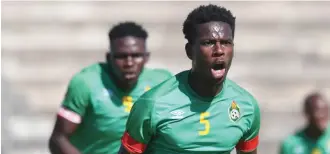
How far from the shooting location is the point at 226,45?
15.1 feet

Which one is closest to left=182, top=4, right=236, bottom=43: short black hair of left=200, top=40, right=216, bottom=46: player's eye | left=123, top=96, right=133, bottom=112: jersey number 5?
left=200, top=40, right=216, bottom=46: player's eye

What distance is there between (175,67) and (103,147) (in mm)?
4087

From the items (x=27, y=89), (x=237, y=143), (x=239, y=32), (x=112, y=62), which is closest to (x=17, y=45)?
(x=27, y=89)

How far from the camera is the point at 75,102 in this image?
6383mm

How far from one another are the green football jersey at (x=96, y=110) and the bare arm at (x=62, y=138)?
4 centimetres

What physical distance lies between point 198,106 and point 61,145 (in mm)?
1739

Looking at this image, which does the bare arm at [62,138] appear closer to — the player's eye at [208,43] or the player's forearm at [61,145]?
the player's forearm at [61,145]

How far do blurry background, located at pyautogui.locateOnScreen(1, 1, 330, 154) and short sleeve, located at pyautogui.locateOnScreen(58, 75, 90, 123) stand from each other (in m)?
3.92

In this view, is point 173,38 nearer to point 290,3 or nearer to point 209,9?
point 290,3

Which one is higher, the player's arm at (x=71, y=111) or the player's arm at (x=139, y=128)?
the player's arm at (x=139, y=128)

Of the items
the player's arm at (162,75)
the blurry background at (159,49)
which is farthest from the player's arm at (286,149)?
the player's arm at (162,75)

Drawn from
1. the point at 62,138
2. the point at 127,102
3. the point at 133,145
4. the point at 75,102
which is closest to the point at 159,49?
the point at 127,102

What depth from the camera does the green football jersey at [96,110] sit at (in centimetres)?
639

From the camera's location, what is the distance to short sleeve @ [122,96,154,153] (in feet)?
15.1
